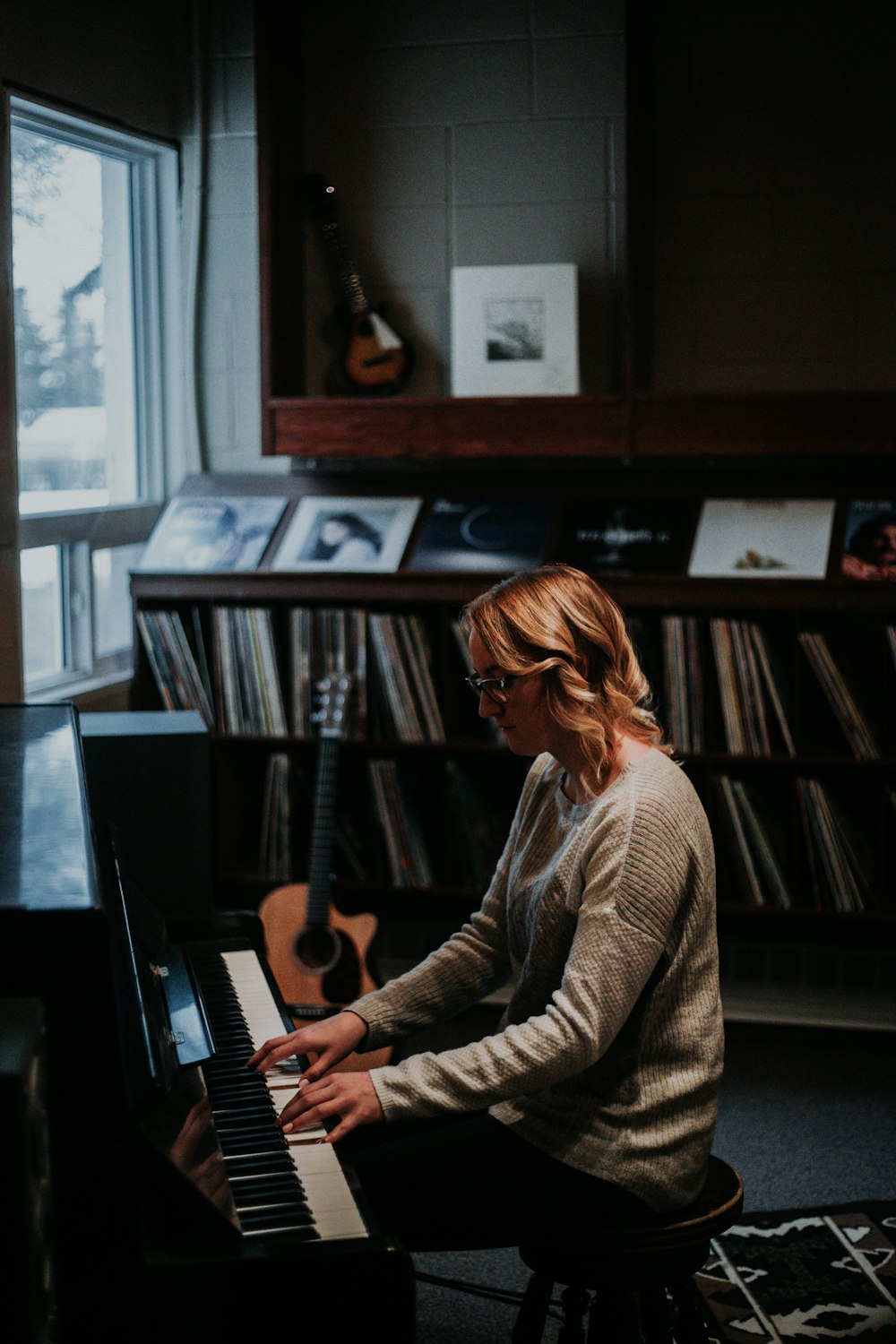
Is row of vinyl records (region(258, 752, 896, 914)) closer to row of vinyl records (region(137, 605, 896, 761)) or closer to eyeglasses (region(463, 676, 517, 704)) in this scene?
row of vinyl records (region(137, 605, 896, 761))

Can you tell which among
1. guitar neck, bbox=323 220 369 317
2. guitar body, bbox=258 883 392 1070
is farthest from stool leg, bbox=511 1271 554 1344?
guitar neck, bbox=323 220 369 317

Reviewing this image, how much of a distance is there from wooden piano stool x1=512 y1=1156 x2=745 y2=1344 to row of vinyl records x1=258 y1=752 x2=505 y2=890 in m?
1.69

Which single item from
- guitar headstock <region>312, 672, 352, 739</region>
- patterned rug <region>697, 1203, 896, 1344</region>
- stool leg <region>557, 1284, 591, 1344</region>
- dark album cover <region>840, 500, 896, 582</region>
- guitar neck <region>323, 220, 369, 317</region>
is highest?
guitar neck <region>323, 220, 369, 317</region>

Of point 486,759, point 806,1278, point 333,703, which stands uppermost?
point 333,703

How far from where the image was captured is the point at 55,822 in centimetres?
125

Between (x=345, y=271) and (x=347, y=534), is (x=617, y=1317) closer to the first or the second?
(x=347, y=534)

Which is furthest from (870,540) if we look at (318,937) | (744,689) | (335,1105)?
(335,1105)

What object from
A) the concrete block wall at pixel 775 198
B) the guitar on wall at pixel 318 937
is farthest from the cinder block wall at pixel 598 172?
the guitar on wall at pixel 318 937

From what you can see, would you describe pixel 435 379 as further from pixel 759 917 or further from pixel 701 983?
pixel 701 983

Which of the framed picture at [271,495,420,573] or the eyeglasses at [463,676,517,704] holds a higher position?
the framed picture at [271,495,420,573]

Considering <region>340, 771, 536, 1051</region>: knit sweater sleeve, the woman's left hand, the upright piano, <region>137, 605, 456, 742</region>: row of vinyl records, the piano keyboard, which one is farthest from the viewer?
<region>137, 605, 456, 742</region>: row of vinyl records

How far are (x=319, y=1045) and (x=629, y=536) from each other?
1.87 m

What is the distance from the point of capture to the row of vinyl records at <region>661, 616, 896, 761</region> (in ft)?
10.0

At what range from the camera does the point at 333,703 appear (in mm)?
3230
